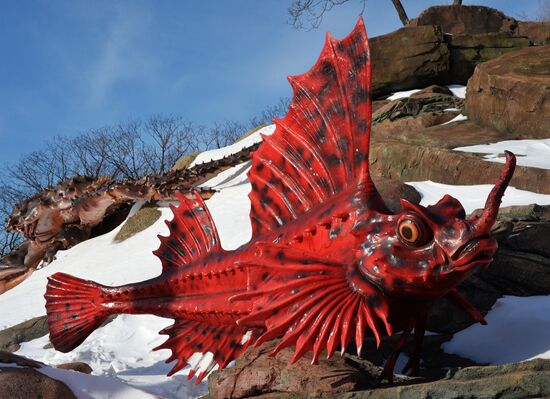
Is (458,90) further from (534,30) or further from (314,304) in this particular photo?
(314,304)

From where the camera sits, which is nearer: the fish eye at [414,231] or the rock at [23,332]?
the fish eye at [414,231]

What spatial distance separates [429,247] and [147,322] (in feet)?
12.6

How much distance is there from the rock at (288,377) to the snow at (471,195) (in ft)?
9.29

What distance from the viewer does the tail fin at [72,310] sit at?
3711mm

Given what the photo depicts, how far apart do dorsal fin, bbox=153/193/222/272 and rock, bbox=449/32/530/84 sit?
484 inches

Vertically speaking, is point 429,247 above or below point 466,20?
below

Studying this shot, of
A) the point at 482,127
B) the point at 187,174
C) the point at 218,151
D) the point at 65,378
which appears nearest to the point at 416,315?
the point at 65,378

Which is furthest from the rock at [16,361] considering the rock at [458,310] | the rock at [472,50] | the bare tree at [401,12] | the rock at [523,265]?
the bare tree at [401,12]

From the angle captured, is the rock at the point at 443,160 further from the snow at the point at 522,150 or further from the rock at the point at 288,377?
the rock at the point at 288,377

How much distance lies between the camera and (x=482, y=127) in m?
9.30

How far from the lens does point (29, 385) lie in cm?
333

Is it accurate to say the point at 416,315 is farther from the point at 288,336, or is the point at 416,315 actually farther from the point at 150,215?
the point at 150,215

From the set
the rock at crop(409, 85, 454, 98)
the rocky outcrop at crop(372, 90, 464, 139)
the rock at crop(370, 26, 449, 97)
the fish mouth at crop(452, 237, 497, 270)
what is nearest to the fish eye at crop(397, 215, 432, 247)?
the fish mouth at crop(452, 237, 497, 270)

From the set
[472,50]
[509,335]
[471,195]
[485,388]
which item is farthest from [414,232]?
[472,50]
